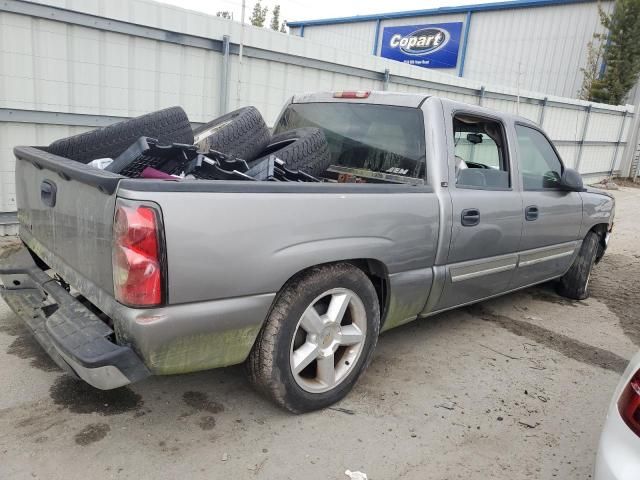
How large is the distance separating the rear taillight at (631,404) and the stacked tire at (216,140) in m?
2.14

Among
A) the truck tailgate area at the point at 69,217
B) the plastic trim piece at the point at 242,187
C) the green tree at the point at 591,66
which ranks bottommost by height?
the truck tailgate area at the point at 69,217

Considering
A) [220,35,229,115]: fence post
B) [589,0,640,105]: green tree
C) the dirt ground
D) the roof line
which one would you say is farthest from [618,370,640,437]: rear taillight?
the roof line

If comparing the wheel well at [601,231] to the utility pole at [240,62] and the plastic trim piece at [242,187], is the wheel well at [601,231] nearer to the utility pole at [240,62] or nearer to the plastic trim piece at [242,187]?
the plastic trim piece at [242,187]

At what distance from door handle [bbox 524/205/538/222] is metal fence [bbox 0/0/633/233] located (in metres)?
4.23

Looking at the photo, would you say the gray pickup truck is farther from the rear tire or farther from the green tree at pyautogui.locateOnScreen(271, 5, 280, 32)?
the green tree at pyautogui.locateOnScreen(271, 5, 280, 32)

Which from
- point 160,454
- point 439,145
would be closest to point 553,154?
point 439,145

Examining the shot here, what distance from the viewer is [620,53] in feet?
61.8

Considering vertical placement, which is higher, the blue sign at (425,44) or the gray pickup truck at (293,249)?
the blue sign at (425,44)

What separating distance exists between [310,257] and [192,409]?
1.10 meters

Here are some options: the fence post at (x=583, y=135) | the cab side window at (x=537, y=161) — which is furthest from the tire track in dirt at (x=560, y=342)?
the fence post at (x=583, y=135)

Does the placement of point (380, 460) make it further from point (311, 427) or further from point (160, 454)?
point (160, 454)

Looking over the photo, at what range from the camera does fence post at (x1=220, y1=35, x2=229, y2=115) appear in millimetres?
6500

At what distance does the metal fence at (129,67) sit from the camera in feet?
17.1

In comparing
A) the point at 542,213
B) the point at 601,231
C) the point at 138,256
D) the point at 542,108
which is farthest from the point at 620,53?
the point at 138,256
